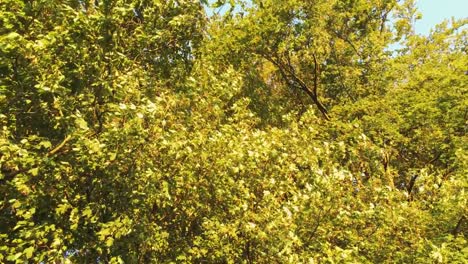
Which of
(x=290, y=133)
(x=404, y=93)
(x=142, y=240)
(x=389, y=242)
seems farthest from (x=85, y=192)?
(x=404, y=93)

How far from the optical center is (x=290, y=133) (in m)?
14.3

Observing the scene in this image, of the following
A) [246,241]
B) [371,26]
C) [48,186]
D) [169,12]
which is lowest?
[48,186]

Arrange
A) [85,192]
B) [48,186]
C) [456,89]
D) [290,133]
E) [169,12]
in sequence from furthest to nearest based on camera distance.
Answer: [456,89] < [290,133] < [169,12] < [85,192] < [48,186]

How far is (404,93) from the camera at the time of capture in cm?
2297

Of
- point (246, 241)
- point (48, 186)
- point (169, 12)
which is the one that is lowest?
point (48, 186)

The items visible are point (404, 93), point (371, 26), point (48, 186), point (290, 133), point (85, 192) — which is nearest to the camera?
point (48, 186)

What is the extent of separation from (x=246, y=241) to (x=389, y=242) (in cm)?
466

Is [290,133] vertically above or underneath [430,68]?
underneath

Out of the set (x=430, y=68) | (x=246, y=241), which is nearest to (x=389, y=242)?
(x=246, y=241)

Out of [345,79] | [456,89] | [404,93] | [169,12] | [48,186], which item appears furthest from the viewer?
[345,79]

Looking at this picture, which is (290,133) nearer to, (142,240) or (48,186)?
(142,240)

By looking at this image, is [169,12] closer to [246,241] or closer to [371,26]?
[246,241]

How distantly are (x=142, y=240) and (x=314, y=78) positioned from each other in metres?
19.7

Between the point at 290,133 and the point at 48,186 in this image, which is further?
the point at 290,133
